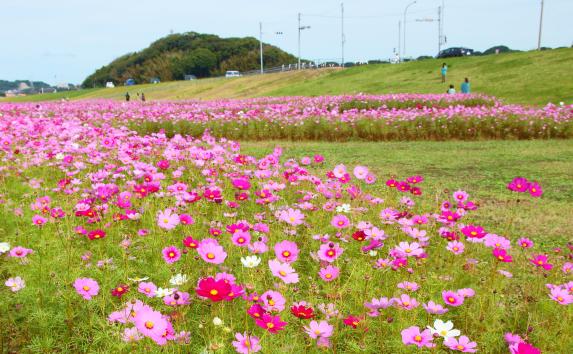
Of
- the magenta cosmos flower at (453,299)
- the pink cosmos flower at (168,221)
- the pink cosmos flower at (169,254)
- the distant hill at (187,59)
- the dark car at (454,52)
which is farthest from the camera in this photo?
the distant hill at (187,59)

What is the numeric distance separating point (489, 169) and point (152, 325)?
5983mm

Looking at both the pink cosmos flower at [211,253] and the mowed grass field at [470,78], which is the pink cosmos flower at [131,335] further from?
the mowed grass field at [470,78]

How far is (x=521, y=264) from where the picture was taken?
10.6ft

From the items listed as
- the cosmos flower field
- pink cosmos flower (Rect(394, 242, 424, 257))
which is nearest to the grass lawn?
the cosmos flower field

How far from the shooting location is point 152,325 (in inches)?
56.7

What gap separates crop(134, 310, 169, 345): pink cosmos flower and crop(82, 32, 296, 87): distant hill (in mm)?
84627

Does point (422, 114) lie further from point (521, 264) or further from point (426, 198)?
point (521, 264)

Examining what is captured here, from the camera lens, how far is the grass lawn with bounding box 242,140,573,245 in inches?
166

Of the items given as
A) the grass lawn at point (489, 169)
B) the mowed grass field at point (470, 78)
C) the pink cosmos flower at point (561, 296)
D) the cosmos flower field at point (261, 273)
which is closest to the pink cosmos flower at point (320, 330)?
the cosmos flower field at point (261, 273)

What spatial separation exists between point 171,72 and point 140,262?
3396 inches

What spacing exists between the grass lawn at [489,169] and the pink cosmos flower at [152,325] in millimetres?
2492

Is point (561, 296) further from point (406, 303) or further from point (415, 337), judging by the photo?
point (415, 337)

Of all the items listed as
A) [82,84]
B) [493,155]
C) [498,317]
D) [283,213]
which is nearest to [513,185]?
[498,317]

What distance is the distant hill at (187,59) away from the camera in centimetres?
8406
